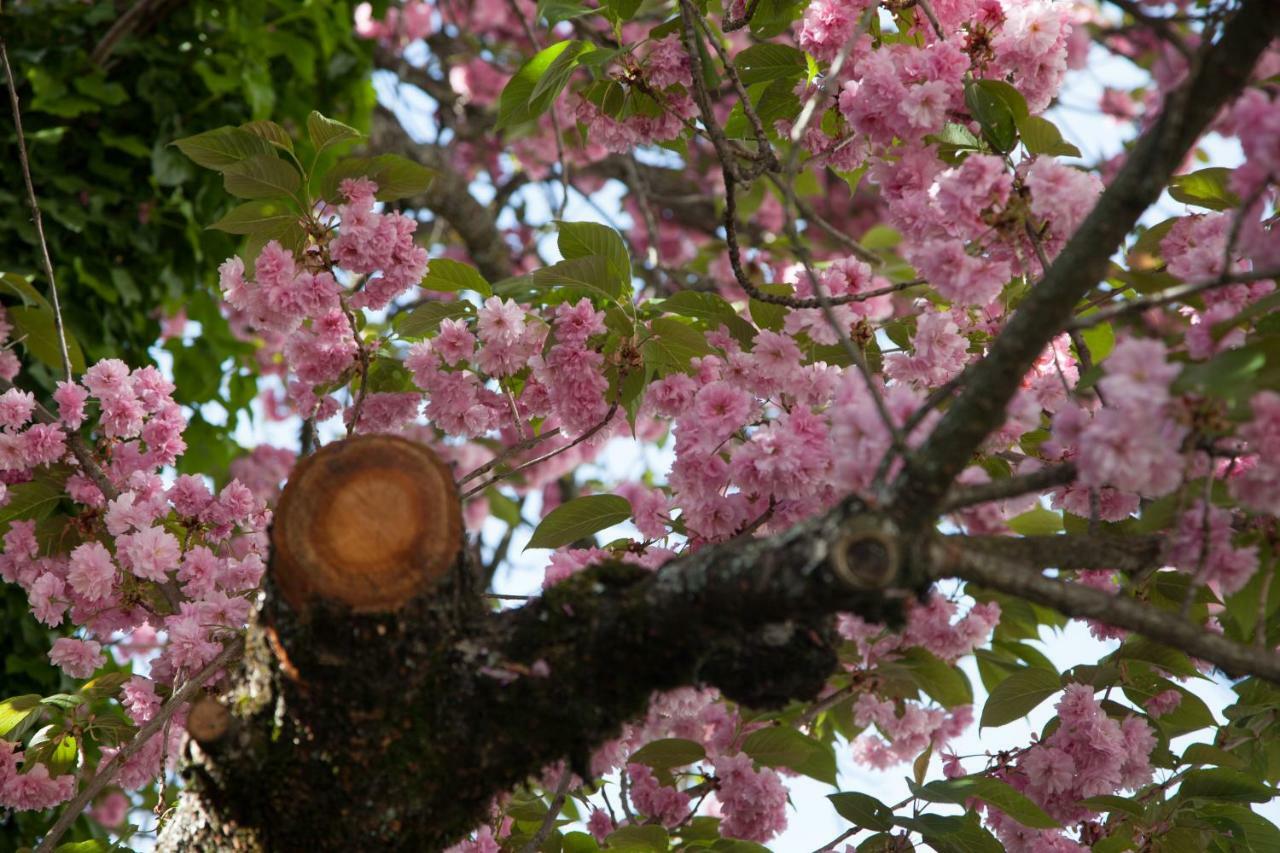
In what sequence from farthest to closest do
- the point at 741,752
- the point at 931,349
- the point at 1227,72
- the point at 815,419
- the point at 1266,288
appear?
the point at 741,752 → the point at 931,349 → the point at 815,419 → the point at 1266,288 → the point at 1227,72

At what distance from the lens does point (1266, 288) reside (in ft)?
5.78

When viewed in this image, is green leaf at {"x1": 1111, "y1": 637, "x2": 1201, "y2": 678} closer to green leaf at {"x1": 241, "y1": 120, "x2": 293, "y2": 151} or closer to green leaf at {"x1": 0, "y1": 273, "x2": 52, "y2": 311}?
green leaf at {"x1": 241, "y1": 120, "x2": 293, "y2": 151}

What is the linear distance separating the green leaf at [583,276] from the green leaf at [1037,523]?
1.04 metres

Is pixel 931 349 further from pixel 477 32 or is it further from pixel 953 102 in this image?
pixel 477 32

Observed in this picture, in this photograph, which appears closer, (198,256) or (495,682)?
(495,682)

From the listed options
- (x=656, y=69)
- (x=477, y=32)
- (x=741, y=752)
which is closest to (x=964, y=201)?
(x=656, y=69)

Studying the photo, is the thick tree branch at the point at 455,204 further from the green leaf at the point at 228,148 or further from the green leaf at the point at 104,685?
the green leaf at the point at 104,685

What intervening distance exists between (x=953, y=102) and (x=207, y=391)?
8.52 ft

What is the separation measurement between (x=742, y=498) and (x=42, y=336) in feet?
6.31

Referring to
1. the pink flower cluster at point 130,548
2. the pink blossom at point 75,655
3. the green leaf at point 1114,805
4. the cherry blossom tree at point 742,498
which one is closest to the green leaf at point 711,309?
the cherry blossom tree at point 742,498

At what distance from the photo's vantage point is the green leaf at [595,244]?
2311 millimetres

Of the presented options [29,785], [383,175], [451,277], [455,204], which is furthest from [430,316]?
[455,204]

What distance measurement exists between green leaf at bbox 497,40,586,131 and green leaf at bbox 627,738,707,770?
1.25 metres

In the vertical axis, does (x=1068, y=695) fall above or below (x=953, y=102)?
below
